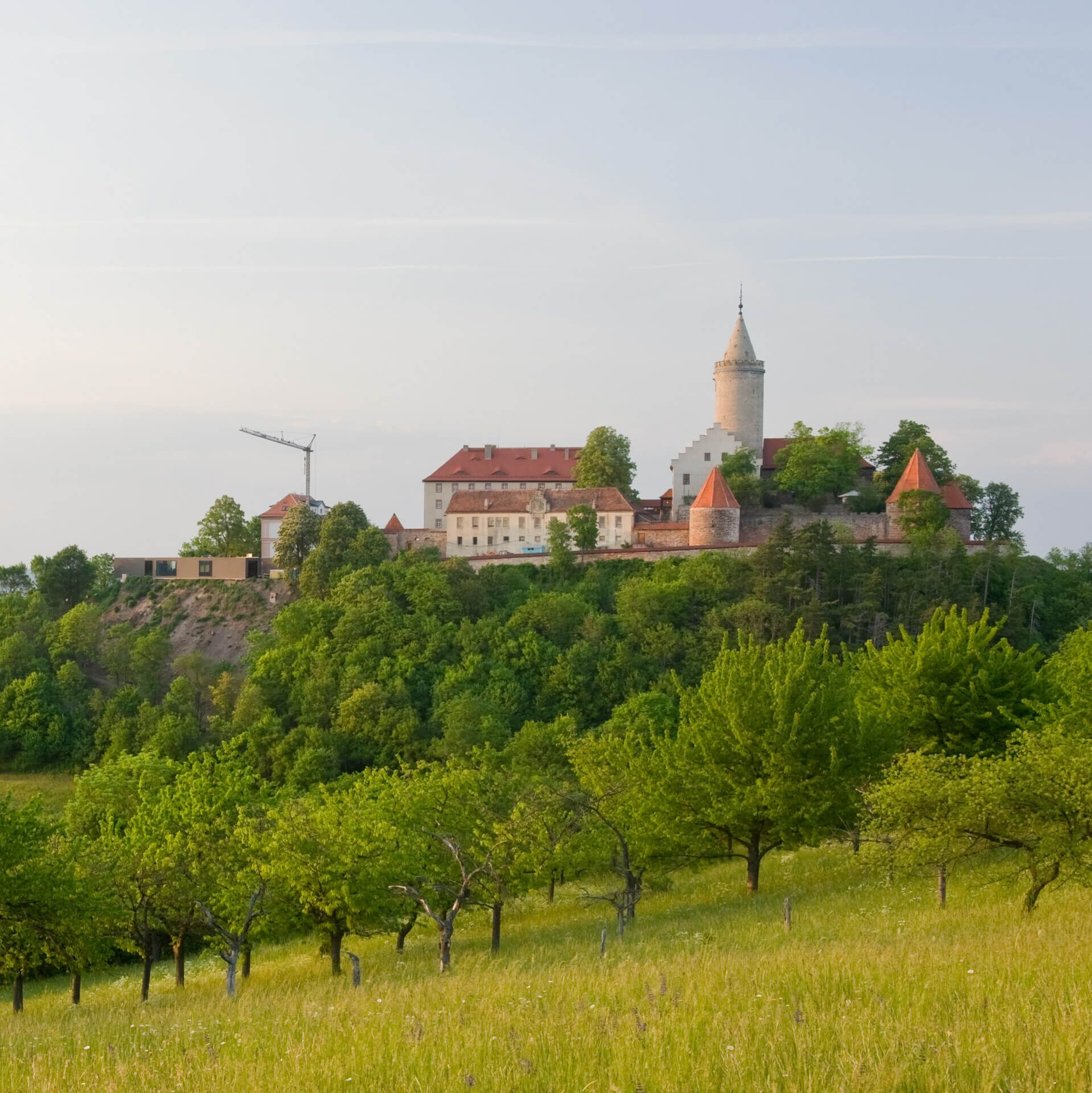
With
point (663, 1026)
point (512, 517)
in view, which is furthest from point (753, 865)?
point (512, 517)

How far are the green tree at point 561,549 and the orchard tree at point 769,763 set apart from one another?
46.3 meters

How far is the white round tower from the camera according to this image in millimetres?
94562

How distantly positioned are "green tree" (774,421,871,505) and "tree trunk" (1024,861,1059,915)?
202 ft

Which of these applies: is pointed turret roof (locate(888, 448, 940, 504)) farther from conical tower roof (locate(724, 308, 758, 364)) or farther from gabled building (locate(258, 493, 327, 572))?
gabled building (locate(258, 493, 327, 572))

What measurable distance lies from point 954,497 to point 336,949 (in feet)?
208

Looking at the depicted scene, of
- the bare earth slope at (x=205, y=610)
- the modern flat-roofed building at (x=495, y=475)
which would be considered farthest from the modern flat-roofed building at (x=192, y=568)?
the modern flat-roofed building at (x=495, y=475)

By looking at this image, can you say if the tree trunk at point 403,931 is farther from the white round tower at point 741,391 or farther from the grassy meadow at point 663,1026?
the white round tower at point 741,391

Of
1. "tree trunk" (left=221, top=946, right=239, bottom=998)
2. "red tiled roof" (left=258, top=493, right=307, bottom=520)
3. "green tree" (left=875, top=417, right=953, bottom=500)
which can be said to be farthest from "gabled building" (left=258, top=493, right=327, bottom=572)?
"tree trunk" (left=221, top=946, right=239, bottom=998)

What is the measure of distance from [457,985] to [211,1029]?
3.90m

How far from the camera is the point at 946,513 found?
Result: 8131cm

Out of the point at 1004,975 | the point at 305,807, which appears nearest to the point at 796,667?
the point at 305,807

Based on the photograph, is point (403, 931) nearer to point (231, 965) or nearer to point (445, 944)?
point (231, 965)

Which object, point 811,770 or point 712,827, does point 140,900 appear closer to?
point 712,827

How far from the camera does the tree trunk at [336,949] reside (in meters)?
30.9
